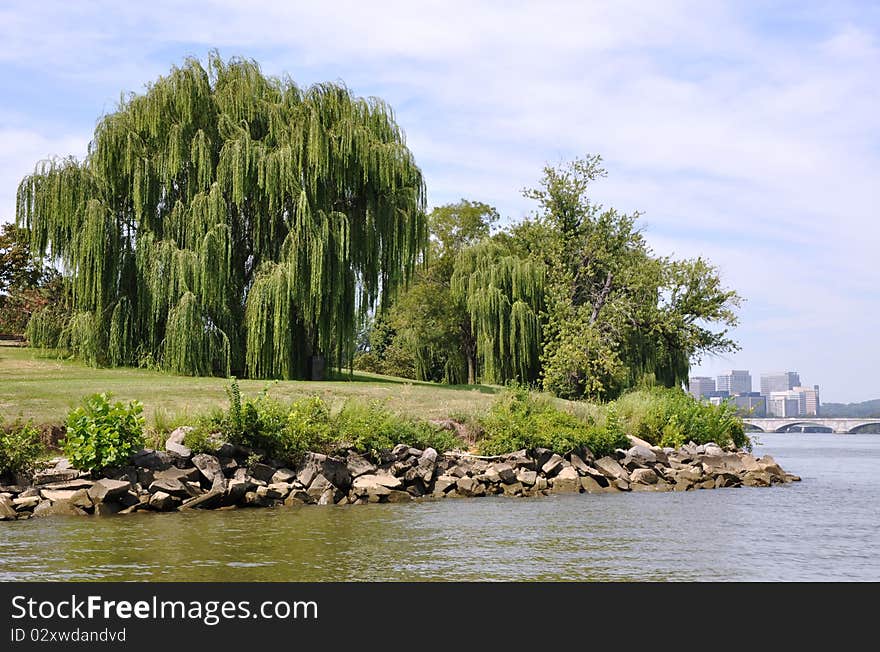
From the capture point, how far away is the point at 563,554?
13.2 m

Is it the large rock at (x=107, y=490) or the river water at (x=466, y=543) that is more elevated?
the large rock at (x=107, y=490)

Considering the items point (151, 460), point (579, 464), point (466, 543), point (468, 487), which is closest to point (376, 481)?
point (468, 487)

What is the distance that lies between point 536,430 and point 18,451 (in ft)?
40.2

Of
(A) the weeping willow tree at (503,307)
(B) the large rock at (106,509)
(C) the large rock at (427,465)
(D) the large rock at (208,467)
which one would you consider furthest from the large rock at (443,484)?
(A) the weeping willow tree at (503,307)

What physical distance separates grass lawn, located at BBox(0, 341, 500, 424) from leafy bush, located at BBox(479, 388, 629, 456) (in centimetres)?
117

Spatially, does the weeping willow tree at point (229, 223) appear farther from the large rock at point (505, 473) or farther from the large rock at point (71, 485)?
A: the large rock at point (71, 485)

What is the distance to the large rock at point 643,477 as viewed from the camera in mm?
23875

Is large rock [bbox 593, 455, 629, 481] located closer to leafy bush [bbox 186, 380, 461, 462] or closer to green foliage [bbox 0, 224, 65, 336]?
leafy bush [bbox 186, 380, 461, 462]

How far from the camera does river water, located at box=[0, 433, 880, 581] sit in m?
11.7

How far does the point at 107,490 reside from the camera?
667 inches

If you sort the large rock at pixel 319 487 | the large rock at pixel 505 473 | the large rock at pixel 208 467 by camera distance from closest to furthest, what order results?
the large rock at pixel 208 467
the large rock at pixel 319 487
the large rock at pixel 505 473

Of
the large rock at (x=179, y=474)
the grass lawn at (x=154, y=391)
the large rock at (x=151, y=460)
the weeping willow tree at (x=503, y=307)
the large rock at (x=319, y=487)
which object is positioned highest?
the weeping willow tree at (x=503, y=307)

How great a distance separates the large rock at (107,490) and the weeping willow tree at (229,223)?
13.2 metres
